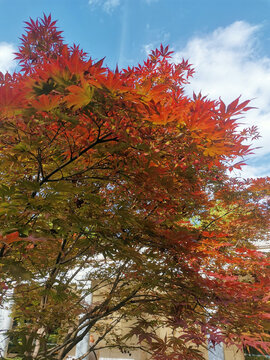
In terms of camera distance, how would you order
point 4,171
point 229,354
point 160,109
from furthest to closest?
point 229,354 → point 4,171 → point 160,109

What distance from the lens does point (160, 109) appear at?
5.50 feet

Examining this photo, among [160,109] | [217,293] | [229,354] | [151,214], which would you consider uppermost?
[160,109]

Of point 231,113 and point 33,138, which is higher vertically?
point 231,113

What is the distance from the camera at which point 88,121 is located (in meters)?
1.79

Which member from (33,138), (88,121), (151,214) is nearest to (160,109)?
(88,121)

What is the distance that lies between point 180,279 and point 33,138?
1870mm

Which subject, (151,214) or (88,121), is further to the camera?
(151,214)

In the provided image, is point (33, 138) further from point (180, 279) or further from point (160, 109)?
point (180, 279)

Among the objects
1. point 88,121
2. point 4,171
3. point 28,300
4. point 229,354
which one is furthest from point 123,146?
point 229,354

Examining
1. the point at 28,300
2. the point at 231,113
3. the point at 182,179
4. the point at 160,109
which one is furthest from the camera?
the point at 28,300

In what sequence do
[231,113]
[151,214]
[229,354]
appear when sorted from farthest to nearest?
[229,354], [151,214], [231,113]

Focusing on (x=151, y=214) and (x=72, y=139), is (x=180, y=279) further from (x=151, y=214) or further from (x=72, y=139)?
(x=72, y=139)

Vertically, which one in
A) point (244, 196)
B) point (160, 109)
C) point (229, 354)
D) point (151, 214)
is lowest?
point (229, 354)

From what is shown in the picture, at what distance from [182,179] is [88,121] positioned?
106 centimetres
